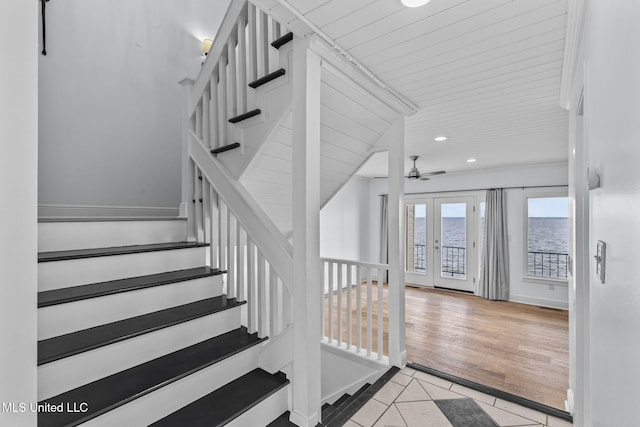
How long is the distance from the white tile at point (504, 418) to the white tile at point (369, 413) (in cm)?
65

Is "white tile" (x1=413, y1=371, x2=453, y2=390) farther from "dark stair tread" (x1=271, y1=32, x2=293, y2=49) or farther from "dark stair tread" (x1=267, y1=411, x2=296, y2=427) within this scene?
"dark stair tread" (x1=271, y1=32, x2=293, y2=49)

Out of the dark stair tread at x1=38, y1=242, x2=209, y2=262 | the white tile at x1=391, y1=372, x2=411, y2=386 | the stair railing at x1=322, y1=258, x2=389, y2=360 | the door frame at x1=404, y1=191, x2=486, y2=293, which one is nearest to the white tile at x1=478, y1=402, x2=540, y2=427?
the white tile at x1=391, y1=372, x2=411, y2=386

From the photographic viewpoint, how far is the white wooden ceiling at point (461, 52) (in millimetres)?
1351

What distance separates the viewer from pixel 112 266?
1.78 meters

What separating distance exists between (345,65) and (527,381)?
315 centimetres

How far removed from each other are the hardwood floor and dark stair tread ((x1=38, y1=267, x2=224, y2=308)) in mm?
1996

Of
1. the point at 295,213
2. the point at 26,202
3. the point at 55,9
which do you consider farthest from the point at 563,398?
the point at 55,9

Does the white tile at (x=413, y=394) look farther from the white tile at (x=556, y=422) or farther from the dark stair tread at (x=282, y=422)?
the dark stair tread at (x=282, y=422)

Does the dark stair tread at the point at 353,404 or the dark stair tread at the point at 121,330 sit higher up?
the dark stair tread at the point at 121,330

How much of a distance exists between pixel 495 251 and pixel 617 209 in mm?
5607

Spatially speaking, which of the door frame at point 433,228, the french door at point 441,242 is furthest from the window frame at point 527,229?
the french door at point 441,242

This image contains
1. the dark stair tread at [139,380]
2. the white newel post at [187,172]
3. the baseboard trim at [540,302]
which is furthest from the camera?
the baseboard trim at [540,302]

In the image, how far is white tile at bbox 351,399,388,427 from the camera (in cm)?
185

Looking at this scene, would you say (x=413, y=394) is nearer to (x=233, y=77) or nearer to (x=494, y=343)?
(x=494, y=343)
